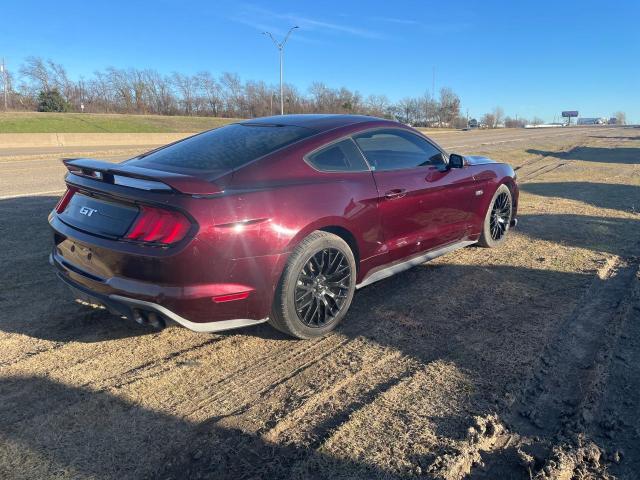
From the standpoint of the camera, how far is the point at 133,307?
2848 mm

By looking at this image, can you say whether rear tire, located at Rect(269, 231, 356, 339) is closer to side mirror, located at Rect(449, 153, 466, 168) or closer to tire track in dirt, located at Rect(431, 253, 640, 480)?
tire track in dirt, located at Rect(431, 253, 640, 480)

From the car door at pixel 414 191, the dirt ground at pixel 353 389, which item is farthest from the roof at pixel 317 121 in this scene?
the dirt ground at pixel 353 389

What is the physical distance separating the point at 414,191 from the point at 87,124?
44.5 metres

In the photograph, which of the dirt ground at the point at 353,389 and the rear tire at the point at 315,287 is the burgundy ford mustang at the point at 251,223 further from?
the dirt ground at the point at 353,389

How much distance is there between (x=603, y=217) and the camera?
7441 mm

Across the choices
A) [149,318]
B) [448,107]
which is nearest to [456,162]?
[149,318]

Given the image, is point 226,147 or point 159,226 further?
point 226,147

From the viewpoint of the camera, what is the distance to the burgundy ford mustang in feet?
9.24

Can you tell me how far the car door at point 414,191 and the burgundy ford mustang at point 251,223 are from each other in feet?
0.05

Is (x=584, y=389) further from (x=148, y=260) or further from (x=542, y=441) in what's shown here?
(x=148, y=260)

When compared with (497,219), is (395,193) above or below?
above

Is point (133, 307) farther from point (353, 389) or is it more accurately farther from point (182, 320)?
point (353, 389)

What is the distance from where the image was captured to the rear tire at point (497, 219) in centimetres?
547

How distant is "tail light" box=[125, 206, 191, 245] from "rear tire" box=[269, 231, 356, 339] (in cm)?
75
